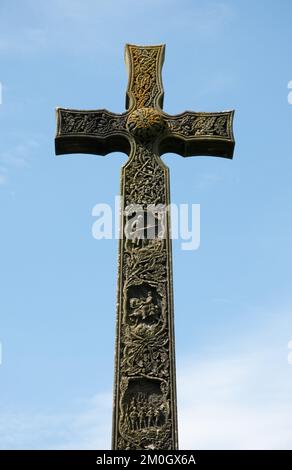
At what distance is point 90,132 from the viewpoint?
792 cm

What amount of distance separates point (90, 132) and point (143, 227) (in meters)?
1.42

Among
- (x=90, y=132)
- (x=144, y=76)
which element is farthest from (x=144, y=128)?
(x=144, y=76)

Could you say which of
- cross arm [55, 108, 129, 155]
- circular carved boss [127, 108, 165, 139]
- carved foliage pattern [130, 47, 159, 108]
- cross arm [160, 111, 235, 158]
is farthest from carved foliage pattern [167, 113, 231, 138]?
cross arm [55, 108, 129, 155]

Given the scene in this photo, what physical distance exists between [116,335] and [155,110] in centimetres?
276

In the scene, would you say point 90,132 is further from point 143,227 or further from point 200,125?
point 143,227

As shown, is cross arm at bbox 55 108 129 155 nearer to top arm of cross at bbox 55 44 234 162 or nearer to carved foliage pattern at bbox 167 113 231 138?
top arm of cross at bbox 55 44 234 162

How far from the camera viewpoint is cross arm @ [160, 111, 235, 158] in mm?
7906

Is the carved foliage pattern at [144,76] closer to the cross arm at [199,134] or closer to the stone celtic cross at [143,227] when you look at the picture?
the stone celtic cross at [143,227]

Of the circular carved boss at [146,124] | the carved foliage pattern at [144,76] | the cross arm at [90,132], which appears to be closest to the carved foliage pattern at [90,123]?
the cross arm at [90,132]

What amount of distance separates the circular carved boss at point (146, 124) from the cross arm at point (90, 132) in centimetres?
11

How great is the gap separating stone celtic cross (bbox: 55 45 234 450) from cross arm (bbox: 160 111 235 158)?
11mm

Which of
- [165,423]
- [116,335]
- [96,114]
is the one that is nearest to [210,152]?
[96,114]

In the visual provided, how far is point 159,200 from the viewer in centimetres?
741
